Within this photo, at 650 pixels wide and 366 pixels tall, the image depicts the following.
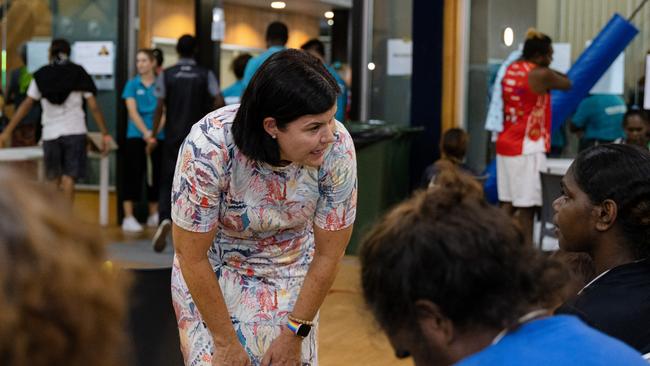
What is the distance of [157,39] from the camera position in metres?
11.7

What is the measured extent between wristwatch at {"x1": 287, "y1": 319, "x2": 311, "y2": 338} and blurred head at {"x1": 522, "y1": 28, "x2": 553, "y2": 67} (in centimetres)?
490

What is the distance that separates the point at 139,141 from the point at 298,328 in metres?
7.10

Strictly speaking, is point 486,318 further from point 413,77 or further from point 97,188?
point 97,188

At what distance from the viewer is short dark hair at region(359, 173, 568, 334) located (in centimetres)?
147

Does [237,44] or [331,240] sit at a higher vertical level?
[237,44]

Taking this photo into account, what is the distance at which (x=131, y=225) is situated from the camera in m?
9.39

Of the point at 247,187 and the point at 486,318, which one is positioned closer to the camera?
Answer: the point at 486,318

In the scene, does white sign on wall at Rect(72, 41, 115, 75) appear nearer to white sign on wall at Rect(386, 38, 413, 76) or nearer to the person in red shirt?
white sign on wall at Rect(386, 38, 413, 76)

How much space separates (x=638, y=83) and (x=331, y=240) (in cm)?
654

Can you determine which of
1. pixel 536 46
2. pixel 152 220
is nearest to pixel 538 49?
pixel 536 46

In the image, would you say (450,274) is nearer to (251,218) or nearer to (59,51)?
(251,218)

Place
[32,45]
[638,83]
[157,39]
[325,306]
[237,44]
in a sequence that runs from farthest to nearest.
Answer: [237,44] < [157,39] < [32,45] < [638,83] < [325,306]

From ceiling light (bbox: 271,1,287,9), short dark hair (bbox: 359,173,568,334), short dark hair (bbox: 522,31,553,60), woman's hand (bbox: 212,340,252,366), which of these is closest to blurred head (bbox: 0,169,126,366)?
short dark hair (bbox: 359,173,568,334)

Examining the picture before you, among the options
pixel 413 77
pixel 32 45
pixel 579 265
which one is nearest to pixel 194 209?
pixel 579 265
